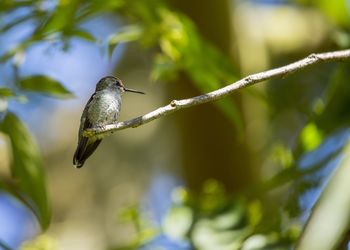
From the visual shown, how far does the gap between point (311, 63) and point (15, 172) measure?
3.30ft

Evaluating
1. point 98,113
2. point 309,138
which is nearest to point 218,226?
point 309,138

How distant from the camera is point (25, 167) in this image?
6.25 feet

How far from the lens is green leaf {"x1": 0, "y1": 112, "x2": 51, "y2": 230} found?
1.88m

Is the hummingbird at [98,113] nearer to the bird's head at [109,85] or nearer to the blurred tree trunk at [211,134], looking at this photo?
the bird's head at [109,85]

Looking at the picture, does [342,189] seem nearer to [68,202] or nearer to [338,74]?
[338,74]

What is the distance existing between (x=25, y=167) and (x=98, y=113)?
1.45 feet

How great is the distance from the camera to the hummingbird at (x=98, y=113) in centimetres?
146

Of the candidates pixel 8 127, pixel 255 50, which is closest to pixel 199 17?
pixel 255 50

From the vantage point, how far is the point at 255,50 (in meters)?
3.42

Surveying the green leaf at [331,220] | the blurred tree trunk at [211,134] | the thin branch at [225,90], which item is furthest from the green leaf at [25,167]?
the blurred tree trunk at [211,134]

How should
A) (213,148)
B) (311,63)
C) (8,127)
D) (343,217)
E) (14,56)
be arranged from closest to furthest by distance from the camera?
1. (343,217)
2. (311,63)
3. (8,127)
4. (14,56)
5. (213,148)

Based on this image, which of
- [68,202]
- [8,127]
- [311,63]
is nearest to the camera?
[311,63]

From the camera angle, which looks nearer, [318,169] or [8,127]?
[8,127]

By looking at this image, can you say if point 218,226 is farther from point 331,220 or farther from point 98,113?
point 331,220
